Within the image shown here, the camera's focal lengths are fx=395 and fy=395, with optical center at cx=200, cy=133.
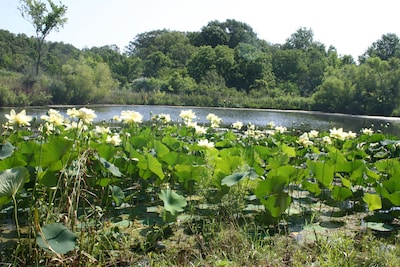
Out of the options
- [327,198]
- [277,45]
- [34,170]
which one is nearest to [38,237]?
[34,170]

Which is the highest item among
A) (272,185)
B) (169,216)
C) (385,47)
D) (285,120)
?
(385,47)

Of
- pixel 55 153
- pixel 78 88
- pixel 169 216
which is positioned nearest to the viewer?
pixel 55 153

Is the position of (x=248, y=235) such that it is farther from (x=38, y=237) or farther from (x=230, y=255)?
(x=38, y=237)

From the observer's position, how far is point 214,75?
36.1 m

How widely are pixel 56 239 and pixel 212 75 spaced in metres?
35.2

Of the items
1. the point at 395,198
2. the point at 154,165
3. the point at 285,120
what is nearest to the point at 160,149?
the point at 154,165

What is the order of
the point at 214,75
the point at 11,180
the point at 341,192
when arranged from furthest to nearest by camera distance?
1. the point at 214,75
2. the point at 341,192
3. the point at 11,180

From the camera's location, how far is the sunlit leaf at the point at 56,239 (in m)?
1.53

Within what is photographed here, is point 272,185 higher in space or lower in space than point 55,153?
lower

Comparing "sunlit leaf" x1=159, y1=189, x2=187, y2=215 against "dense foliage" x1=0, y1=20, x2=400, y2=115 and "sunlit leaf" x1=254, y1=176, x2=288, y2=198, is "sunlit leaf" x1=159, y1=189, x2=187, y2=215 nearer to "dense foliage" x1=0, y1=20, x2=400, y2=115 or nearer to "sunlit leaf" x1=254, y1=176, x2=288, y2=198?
"sunlit leaf" x1=254, y1=176, x2=288, y2=198

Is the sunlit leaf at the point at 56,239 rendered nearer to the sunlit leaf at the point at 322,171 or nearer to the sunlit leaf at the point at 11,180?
the sunlit leaf at the point at 11,180

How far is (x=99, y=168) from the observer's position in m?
2.42

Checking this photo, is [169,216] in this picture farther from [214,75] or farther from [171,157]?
[214,75]

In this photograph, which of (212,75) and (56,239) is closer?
(56,239)
